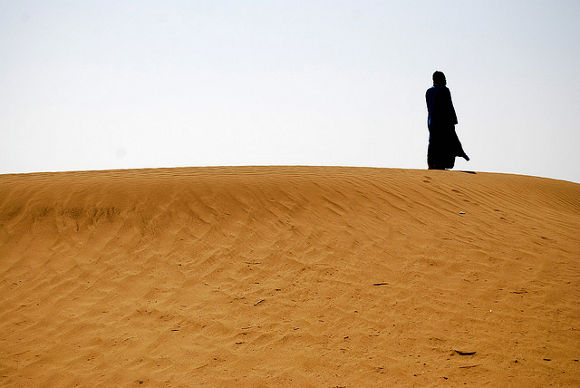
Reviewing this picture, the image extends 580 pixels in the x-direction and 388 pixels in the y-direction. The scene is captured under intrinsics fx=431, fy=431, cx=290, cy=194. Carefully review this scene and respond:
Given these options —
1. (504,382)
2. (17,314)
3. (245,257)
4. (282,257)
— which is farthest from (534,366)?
(17,314)

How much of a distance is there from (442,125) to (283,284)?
831 cm

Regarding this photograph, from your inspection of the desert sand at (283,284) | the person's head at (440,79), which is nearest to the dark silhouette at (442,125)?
the person's head at (440,79)

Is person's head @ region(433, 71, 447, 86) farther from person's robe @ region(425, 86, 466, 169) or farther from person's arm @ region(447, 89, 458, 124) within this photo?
person's arm @ region(447, 89, 458, 124)

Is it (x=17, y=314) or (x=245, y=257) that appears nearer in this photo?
(x=17, y=314)

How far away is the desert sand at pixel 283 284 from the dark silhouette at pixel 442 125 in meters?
3.06

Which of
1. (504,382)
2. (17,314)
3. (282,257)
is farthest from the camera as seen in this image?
(282,257)

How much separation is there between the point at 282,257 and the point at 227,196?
2.47 m

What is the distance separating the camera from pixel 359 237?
646 cm

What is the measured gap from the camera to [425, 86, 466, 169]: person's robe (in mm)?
11609

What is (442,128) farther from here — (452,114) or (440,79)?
(440,79)

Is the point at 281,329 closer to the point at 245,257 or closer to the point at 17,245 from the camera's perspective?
the point at 245,257

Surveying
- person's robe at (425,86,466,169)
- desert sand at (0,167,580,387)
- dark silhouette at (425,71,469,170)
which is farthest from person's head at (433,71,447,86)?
desert sand at (0,167,580,387)

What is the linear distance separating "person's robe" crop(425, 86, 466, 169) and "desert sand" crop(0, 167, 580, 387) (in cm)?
306

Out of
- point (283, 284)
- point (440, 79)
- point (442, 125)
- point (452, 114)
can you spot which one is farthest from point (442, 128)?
point (283, 284)
